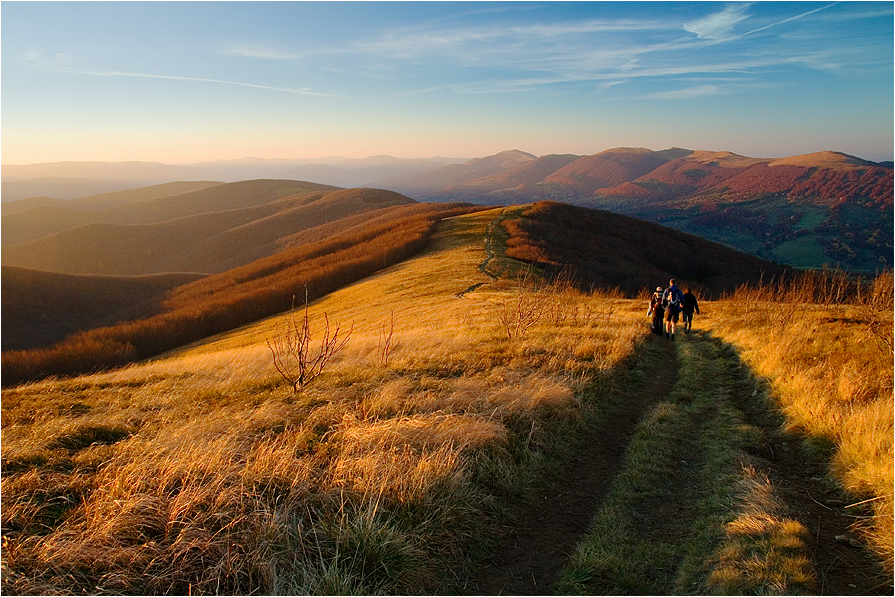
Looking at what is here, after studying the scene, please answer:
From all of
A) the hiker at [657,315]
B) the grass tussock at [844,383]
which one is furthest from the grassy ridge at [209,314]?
the grass tussock at [844,383]

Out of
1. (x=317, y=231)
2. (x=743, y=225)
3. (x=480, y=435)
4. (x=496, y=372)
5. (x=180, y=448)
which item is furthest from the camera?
(x=743, y=225)

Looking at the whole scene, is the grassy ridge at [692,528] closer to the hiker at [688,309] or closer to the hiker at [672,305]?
the hiker at [672,305]

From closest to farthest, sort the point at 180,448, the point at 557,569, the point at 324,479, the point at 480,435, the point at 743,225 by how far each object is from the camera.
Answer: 1. the point at 557,569
2. the point at 324,479
3. the point at 180,448
4. the point at 480,435
5. the point at 743,225

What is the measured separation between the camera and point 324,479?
16.0 feet

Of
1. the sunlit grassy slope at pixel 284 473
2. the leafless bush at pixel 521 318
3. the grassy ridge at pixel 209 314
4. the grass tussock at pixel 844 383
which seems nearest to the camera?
the sunlit grassy slope at pixel 284 473

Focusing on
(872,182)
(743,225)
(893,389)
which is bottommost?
(893,389)

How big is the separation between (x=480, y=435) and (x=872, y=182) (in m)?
273

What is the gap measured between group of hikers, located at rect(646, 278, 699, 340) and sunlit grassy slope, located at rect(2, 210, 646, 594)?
664 centimetres

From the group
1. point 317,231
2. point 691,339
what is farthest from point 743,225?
point 691,339

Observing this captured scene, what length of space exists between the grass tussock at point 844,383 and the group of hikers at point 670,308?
177 centimetres

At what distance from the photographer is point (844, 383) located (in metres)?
7.46

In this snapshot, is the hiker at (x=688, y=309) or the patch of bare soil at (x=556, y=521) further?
the hiker at (x=688, y=309)

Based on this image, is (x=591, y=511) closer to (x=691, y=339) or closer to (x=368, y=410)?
(x=368, y=410)

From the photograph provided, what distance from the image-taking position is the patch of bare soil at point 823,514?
4.16m
